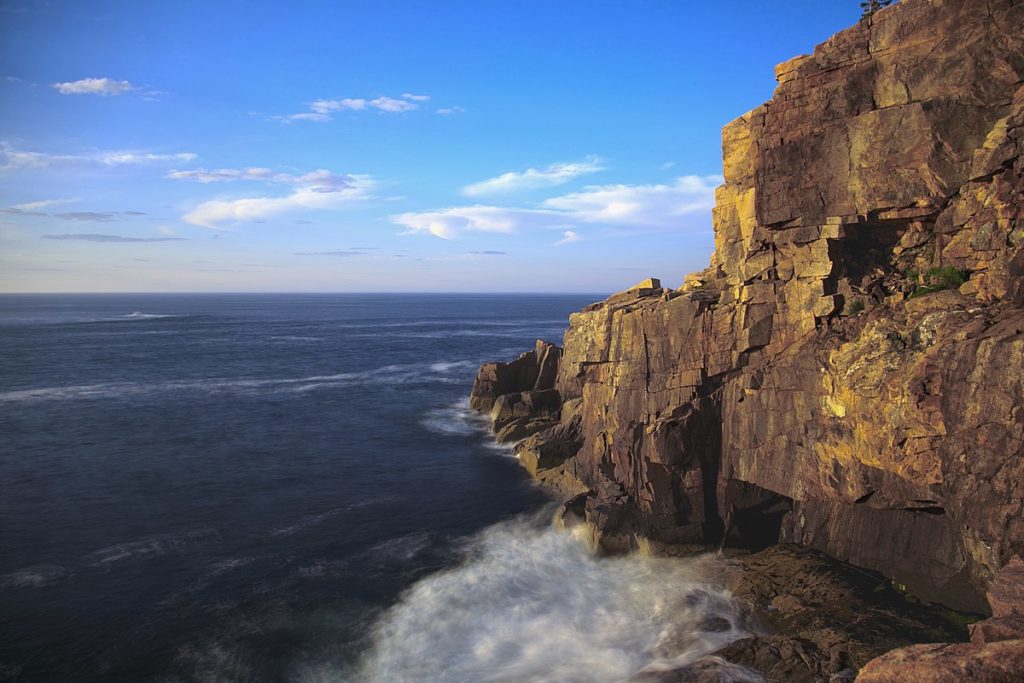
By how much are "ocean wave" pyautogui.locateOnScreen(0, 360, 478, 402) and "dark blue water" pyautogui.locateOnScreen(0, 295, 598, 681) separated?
59 centimetres

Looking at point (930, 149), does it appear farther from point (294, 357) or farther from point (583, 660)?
point (294, 357)

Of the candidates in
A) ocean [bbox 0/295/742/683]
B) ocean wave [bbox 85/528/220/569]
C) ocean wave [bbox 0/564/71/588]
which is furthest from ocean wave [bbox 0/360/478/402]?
ocean wave [bbox 0/564/71/588]

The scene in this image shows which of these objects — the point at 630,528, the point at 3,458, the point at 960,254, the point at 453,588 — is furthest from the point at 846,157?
the point at 3,458

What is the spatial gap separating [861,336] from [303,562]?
29.3m

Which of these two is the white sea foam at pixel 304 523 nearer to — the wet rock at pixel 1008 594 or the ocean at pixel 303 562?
the ocean at pixel 303 562

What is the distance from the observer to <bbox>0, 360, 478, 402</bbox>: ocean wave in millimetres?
76750

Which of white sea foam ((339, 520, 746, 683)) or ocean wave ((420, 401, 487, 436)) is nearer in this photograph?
white sea foam ((339, 520, 746, 683))

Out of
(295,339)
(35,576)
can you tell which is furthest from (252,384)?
(295,339)

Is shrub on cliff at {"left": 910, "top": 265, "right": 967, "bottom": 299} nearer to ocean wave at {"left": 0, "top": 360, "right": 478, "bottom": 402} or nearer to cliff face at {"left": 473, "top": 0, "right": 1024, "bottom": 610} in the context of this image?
cliff face at {"left": 473, "top": 0, "right": 1024, "bottom": 610}

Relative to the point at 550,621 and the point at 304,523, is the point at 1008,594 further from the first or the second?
the point at 304,523

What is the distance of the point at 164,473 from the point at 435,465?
1964 cm

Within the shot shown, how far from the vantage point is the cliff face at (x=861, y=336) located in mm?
24250

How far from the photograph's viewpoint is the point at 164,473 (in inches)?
1861

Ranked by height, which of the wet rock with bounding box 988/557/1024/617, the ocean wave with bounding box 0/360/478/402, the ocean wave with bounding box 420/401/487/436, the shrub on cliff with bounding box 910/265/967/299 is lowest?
the ocean wave with bounding box 420/401/487/436
